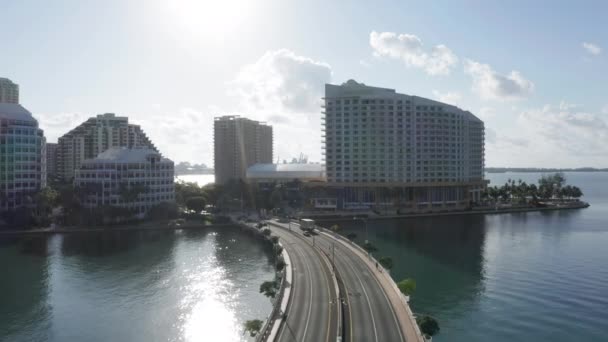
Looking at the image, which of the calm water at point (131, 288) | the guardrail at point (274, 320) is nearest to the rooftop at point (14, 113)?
the calm water at point (131, 288)

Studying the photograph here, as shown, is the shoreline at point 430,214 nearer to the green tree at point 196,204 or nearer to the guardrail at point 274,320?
the green tree at point 196,204

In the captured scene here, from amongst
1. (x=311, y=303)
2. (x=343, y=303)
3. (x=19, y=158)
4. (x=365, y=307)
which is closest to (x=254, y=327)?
(x=311, y=303)

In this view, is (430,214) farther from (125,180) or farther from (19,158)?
(19,158)

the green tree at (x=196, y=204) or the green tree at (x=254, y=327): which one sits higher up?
the green tree at (x=196, y=204)

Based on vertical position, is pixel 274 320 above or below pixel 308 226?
below

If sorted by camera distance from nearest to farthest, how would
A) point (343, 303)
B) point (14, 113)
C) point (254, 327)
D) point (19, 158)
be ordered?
1. point (254, 327)
2. point (343, 303)
3. point (19, 158)
4. point (14, 113)

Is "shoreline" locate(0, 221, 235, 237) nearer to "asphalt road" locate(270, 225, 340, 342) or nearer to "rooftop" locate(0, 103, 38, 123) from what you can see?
"rooftop" locate(0, 103, 38, 123)
